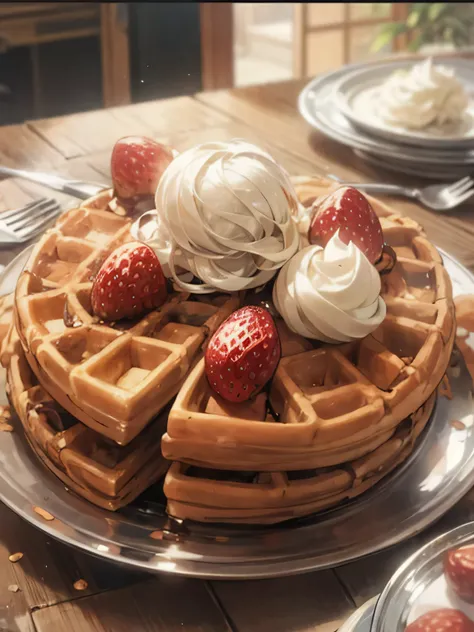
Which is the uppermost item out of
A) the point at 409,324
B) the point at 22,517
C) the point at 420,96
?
the point at 420,96

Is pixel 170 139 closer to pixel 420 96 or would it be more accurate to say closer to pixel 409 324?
pixel 420 96

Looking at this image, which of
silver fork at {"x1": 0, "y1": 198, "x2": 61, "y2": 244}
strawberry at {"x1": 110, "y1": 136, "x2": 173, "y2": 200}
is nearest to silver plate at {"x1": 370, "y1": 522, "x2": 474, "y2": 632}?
strawberry at {"x1": 110, "y1": 136, "x2": 173, "y2": 200}

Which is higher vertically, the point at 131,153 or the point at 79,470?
the point at 131,153

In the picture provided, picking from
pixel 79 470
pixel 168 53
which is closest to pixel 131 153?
pixel 79 470

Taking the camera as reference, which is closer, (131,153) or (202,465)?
(202,465)

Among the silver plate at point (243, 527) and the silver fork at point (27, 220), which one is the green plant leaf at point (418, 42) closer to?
the silver fork at point (27, 220)

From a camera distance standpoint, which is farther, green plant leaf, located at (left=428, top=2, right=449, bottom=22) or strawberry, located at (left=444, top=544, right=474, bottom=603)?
green plant leaf, located at (left=428, top=2, right=449, bottom=22)

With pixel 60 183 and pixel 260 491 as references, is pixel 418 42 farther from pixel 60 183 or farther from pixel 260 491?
pixel 260 491

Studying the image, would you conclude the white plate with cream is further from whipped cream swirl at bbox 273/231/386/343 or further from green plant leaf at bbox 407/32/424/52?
green plant leaf at bbox 407/32/424/52

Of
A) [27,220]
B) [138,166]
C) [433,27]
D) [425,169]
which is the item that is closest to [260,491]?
[138,166]
